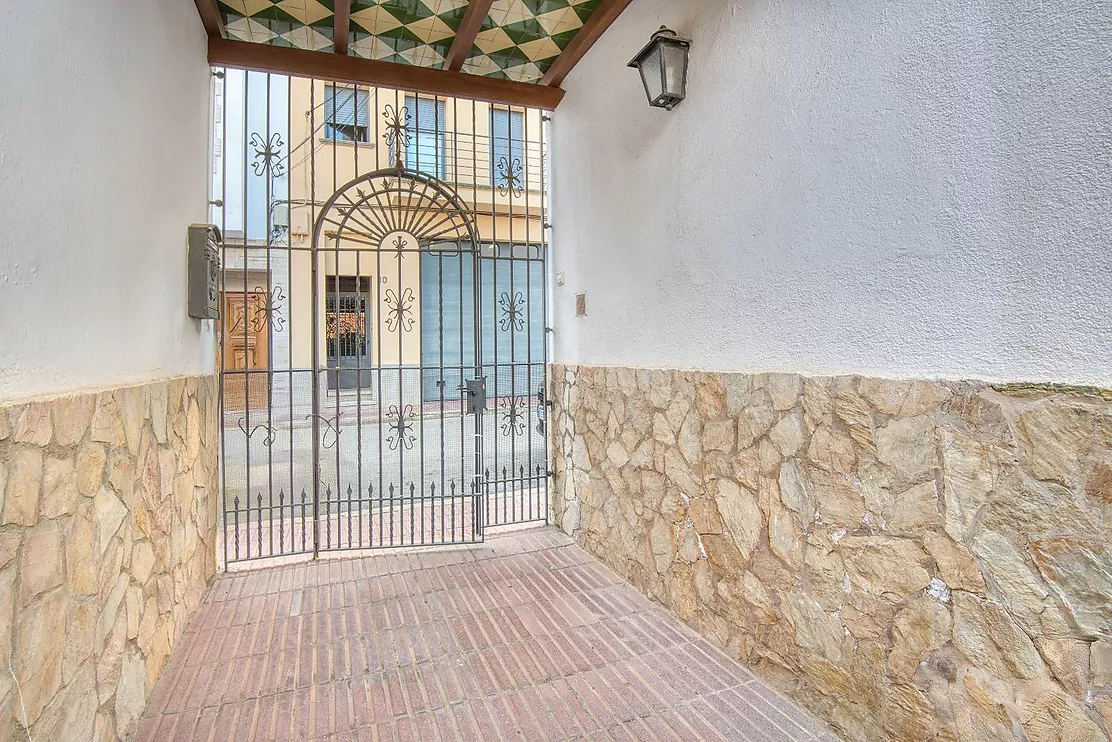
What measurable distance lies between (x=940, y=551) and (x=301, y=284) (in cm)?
700

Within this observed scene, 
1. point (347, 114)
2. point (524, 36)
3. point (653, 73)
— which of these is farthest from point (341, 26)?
point (347, 114)

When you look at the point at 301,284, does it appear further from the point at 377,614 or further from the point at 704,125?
the point at 704,125

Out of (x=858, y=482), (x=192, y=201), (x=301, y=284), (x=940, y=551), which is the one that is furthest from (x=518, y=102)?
(x=301, y=284)

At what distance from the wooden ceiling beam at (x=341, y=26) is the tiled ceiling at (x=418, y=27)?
0.17 feet

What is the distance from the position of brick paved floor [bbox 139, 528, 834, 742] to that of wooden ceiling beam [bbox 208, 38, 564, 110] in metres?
2.98

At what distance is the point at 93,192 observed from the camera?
1620 millimetres

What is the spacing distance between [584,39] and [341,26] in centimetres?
139

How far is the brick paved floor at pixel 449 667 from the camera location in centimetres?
185

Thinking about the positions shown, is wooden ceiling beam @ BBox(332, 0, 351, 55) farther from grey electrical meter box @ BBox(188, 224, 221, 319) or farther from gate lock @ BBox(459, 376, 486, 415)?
gate lock @ BBox(459, 376, 486, 415)

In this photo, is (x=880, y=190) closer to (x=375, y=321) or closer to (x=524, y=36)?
(x=524, y=36)

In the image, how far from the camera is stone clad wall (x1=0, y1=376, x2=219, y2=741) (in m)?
1.17

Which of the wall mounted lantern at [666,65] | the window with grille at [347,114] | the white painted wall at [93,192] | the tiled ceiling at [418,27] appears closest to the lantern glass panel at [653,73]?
the wall mounted lantern at [666,65]

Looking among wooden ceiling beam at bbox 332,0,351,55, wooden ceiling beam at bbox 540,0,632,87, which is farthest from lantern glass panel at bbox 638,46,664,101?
wooden ceiling beam at bbox 332,0,351,55

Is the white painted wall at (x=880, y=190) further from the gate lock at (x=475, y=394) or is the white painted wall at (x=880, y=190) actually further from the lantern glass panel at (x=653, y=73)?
the gate lock at (x=475, y=394)
